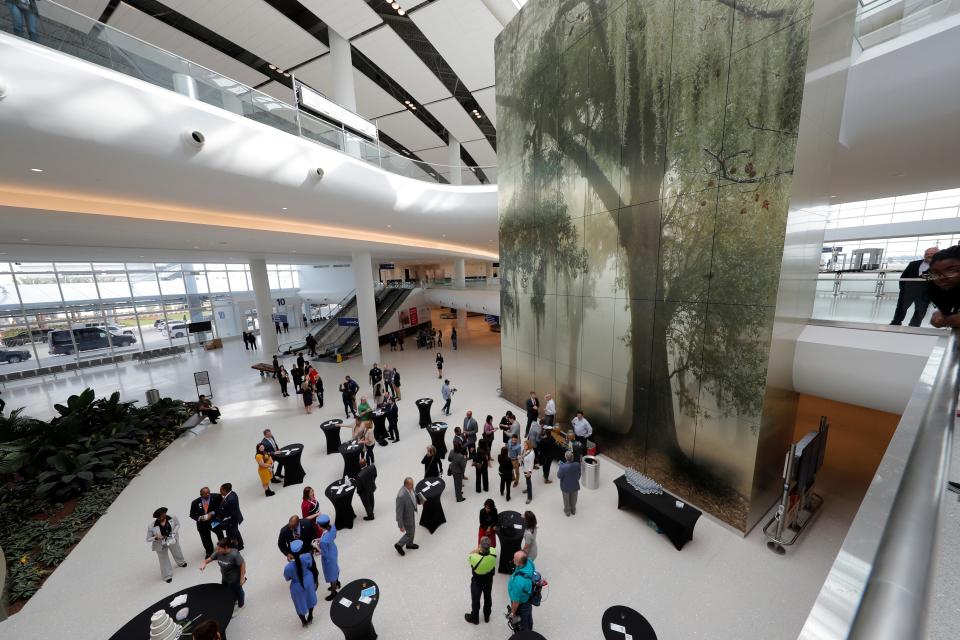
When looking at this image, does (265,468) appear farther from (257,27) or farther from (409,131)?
(409,131)

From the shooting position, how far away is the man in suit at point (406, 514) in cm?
601

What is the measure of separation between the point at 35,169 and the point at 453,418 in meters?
10.3

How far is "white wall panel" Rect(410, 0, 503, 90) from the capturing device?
43.2 ft

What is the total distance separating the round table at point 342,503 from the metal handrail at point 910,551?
7.24 m

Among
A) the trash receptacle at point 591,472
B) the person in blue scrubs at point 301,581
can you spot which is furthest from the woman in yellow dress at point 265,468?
the trash receptacle at point 591,472

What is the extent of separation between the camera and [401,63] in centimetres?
1641

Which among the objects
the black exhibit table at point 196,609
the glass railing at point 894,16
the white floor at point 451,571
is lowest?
the white floor at point 451,571

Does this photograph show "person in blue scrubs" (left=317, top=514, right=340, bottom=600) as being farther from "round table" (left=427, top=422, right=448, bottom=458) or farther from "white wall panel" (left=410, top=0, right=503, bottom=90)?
"white wall panel" (left=410, top=0, right=503, bottom=90)

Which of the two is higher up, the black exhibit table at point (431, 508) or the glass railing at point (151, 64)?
the glass railing at point (151, 64)

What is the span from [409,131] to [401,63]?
22.0 ft

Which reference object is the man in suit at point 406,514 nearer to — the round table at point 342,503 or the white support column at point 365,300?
the round table at point 342,503

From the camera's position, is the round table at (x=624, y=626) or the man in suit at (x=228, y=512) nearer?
the round table at (x=624, y=626)

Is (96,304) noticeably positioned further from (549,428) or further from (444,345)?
(549,428)

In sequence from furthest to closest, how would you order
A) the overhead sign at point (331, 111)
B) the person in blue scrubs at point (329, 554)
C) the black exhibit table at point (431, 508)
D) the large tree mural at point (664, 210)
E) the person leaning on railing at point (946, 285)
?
the overhead sign at point (331, 111) < the black exhibit table at point (431, 508) < the large tree mural at point (664, 210) < the person in blue scrubs at point (329, 554) < the person leaning on railing at point (946, 285)
